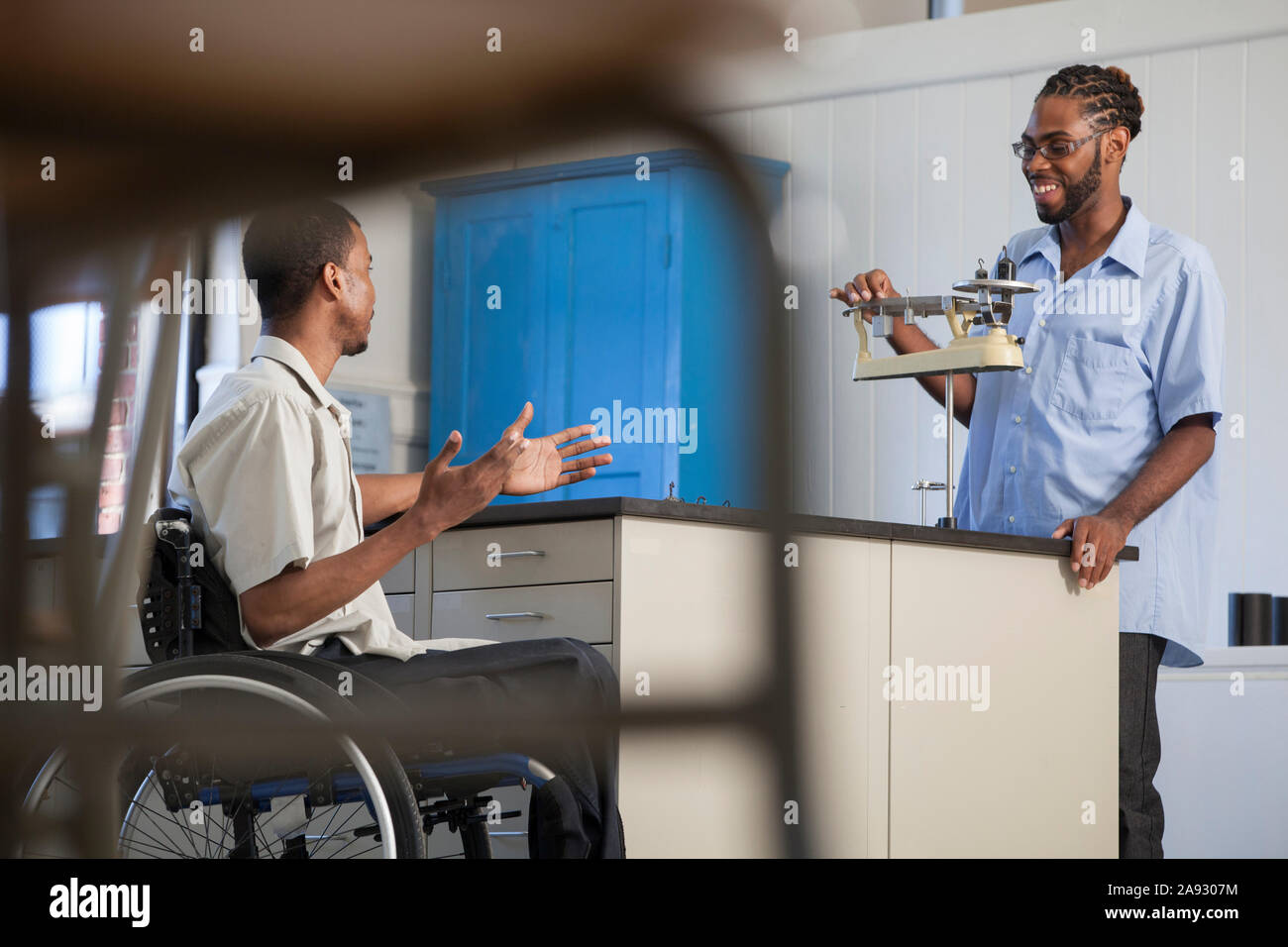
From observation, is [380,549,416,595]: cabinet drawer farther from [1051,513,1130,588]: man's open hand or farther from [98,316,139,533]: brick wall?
[98,316,139,533]: brick wall

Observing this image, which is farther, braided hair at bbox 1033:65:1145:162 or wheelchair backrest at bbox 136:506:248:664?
braided hair at bbox 1033:65:1145:162

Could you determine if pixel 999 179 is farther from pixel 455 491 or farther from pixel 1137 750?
pixel 455 491

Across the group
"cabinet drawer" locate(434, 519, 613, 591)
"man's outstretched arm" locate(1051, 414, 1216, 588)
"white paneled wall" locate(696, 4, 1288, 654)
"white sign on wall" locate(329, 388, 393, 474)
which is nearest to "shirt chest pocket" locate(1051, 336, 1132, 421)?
"man's outstretched arm" locate(1051, 414, 1216, 588)

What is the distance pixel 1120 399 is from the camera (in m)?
2.49

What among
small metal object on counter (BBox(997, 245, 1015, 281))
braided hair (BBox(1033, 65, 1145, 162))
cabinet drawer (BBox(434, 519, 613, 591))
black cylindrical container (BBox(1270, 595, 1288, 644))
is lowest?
black cylindrical container (BBox(1270, 595, 1288, 644))

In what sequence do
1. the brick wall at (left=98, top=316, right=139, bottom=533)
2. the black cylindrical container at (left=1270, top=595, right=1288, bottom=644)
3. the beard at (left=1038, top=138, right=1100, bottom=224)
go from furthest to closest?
the black cylindrical container at (left=1270, top=595, right=1288, bottom=644) < the beard at (left=1038, top=138, right=1100, bottom=224) < the brick wall at (left=98, top=316, right=139, bottom=533)

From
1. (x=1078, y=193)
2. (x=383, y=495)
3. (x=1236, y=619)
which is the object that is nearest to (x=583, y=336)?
(x=1236, y=619)

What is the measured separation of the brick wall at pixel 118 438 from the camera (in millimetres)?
486

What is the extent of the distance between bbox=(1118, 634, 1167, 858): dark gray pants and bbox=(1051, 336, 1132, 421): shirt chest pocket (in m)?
0.39

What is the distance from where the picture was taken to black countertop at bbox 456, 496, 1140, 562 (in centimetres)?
187

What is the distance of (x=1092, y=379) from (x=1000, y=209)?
1650 millimetres

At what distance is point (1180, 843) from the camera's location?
358 cm

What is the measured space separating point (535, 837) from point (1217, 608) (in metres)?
2.70

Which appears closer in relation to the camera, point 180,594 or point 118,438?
point 118,438
